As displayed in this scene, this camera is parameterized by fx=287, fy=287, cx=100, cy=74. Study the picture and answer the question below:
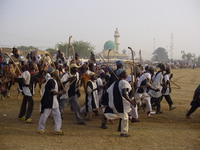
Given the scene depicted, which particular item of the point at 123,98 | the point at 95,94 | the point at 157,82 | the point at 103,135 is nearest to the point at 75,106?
the point at 95,94

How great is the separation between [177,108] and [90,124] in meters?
4.50

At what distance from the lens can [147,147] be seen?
6.53m

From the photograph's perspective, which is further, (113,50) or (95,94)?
(113,50)

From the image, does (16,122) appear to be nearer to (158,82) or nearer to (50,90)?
(50,90)

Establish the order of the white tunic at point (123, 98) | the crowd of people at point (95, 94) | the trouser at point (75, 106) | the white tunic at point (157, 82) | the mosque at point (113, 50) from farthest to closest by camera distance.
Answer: the mosque at point (113, 50), the white tunic at point (157, 82), the trouser at point (75, 106), the crowd of people at point (95, 94), the white tunic at point (123, 98)

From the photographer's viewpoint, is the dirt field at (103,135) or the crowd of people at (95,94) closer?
the dirt field at (103,135)

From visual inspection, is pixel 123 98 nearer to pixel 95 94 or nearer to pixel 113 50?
pixel 95 94

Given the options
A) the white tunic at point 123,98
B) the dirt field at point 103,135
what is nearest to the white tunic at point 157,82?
the dirt field at point 103,135

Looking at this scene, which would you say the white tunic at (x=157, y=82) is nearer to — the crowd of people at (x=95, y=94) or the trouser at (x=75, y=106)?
the crowd of people at (x=95, y=94)

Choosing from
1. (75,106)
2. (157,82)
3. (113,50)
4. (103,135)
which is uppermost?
(113,50)

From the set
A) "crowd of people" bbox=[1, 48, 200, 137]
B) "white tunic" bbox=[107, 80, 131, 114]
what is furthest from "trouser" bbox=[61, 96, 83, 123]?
"white tunic" bbox=[107, 80, 131, 114]

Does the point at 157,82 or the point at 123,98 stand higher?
the point at 157,82

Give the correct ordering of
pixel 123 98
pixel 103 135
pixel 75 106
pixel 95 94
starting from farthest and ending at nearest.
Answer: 1. pixel 95 94
2. pixel 75 106
3. pixel 103 135
4. pixel 123 98

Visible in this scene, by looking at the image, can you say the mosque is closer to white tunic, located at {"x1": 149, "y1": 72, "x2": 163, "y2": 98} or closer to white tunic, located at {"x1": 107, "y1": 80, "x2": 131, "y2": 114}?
white tunic, located at {"x1": 149, "y1": 72, "x2": 163, "y2": 98}
